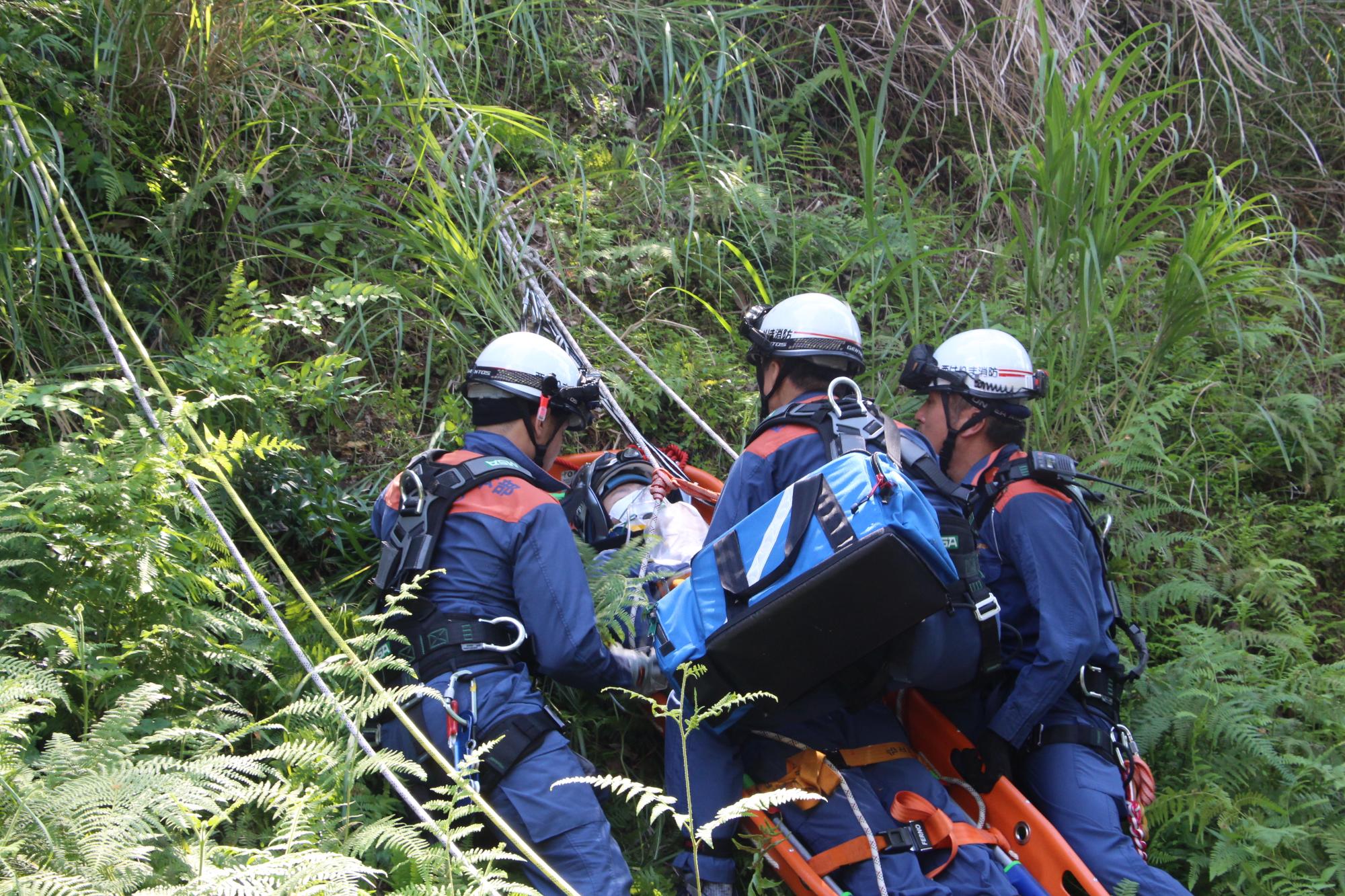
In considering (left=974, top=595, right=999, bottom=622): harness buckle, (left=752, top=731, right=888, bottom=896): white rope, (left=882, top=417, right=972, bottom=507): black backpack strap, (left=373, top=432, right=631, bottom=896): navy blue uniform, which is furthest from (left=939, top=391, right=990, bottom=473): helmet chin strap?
(left=373, top=432, right=631, bottom=896): navy blue uniform

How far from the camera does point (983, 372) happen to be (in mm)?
4051

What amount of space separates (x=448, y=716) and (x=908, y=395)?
3196mm

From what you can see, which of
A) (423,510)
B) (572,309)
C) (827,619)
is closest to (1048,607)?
(827,619)

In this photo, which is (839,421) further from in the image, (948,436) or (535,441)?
(535,441)

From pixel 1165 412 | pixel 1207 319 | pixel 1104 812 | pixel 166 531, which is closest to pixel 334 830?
pixel 166 531

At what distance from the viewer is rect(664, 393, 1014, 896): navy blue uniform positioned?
316cm

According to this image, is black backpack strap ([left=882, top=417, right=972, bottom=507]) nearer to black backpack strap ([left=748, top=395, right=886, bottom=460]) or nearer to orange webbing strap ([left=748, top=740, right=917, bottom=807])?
black backpack strap ([left=748, top=395, right=886, bottom=460])

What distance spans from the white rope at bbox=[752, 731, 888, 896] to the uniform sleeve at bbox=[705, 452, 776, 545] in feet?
2.39

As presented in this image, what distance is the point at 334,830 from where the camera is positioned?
108 inches

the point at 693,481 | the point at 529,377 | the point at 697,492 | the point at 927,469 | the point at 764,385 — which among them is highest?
the point at 529,377

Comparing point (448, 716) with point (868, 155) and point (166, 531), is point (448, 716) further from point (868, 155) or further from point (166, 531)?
point (868, 155)

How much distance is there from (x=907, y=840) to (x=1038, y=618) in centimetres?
99

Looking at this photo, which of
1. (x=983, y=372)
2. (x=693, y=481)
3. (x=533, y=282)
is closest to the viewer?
(x=983, y=372)

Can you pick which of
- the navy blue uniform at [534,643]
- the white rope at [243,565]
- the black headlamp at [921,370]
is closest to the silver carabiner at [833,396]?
the black headlamp at [921,370]
